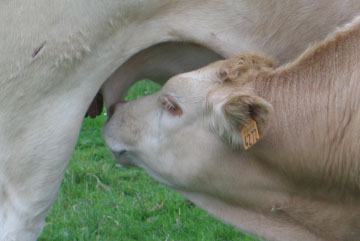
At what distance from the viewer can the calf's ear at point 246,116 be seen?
3779 mm

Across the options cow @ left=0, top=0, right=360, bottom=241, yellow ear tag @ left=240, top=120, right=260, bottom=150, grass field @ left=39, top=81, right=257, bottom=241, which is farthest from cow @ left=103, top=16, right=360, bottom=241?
grass field @ left=39, top=81, right=257, bottom=241

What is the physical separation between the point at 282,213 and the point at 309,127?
495 millimetres

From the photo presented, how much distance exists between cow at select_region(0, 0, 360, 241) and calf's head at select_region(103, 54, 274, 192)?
0.18 meters

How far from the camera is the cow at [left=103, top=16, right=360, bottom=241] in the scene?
3896 mm

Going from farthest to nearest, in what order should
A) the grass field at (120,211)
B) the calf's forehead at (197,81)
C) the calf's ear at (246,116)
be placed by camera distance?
the grass field at (120,211) < the calf's forehead at (197,81) < the calf's ear at (246,116)

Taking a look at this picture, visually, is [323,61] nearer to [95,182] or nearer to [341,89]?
[341,89]

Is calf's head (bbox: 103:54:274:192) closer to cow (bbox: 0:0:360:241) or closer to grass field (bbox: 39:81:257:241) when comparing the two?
cow (bbox: 0:0:360:241)


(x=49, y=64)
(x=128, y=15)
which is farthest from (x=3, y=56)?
(x=128, y=15)

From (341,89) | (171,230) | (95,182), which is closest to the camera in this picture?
(341,89)

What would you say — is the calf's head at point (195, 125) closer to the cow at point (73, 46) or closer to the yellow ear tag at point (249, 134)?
the yellow ear tag at point (249, 134)

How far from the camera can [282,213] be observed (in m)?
4.13

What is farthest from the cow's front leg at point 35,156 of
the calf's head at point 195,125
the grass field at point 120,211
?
the grass field at point 120,211

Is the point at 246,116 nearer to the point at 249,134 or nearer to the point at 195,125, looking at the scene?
the point at 249,134

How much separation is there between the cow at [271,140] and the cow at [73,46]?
156 millimetres
